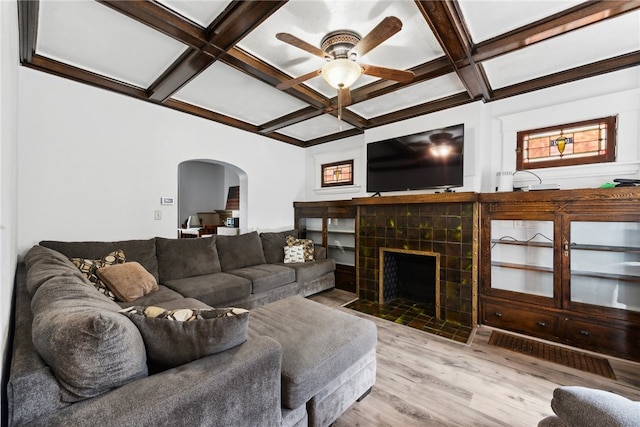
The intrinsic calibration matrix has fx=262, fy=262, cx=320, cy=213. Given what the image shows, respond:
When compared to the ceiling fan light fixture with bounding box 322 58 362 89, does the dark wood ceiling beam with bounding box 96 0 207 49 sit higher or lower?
higher

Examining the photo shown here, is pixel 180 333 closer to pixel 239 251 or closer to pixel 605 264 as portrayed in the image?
pixel 239 251

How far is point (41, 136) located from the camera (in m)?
2.44

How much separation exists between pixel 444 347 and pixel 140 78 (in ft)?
13.2

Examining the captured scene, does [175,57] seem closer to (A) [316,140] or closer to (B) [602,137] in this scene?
(A) [316,140]

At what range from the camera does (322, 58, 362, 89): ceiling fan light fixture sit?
1942 mm

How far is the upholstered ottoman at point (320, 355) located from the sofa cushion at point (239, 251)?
1.59 m

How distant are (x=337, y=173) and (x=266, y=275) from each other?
2.40 metres

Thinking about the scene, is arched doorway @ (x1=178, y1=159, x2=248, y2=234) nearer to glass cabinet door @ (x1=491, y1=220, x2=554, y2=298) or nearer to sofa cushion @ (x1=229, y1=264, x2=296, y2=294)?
sofa cushion @ (x1=229, y1=264, x2=296, y2=294)

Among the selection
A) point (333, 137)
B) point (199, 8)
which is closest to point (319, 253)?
point (333, 137)

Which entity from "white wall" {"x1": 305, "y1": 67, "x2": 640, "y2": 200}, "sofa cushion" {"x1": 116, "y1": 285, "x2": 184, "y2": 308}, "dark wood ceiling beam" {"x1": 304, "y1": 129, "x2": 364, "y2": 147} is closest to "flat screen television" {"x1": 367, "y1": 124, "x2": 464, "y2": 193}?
"white wall" {"x1": 305, "y1": 67, "x2": 640, "y2": 200}

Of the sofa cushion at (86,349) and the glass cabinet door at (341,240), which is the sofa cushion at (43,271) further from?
the glass cabinet door at (341,240)

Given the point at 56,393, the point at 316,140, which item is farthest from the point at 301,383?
the point at 316,140

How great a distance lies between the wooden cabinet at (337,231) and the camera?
13.7 ft

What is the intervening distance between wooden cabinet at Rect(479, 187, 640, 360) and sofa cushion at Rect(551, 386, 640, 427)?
1959 millimetres
